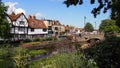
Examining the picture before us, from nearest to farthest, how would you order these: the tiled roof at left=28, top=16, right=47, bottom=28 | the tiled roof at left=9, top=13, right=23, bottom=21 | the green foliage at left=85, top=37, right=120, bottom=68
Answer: the green foliage at left=85, top=37, right=120, bottom=68, the tiled roof at left=9, top=13, right=23, bottom=21, the tiled roof at left=28, top=16, right=47, bottom=28

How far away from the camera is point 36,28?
90562 millimetres

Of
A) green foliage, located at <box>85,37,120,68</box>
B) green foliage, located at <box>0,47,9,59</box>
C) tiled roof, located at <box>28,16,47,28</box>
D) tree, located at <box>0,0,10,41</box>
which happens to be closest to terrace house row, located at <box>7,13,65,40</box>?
tiled roof, located at <box>28,16,47,28</box>

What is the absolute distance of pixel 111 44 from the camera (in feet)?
48.1

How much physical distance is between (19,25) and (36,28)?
40.3 feet

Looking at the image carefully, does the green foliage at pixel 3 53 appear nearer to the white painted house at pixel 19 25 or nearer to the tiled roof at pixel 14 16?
the white painted house at pixel 19 25

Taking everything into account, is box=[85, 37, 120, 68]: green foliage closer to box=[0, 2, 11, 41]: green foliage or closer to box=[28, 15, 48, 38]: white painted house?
box=[0, 2, 11, 41]: green foliage

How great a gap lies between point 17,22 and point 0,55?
38.4 meters

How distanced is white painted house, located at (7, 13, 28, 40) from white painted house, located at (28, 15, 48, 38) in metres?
3.72

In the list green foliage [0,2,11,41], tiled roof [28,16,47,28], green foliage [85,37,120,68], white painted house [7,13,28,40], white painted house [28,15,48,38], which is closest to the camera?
green foliage [85,37,120,68]

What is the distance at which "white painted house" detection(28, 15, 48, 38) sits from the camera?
8656 cm

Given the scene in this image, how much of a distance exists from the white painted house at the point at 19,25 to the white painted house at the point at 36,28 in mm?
3720

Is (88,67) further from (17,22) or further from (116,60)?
(17,22)

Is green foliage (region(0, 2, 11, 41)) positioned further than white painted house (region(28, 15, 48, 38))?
No

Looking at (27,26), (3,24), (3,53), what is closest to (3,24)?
(3,24)
